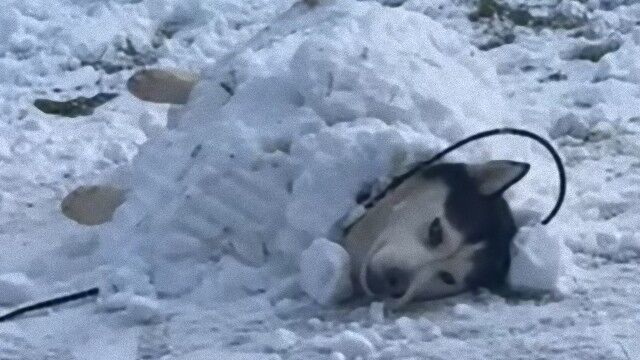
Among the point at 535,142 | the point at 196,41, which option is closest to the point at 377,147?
the point at 535,142

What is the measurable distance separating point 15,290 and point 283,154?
34.6 inches

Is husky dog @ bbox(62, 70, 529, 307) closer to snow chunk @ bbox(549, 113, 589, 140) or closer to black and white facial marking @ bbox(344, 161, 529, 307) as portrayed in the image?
black and white facial marking @ bbox(344, 161, 529, 307)

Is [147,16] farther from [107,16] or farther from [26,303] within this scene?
[26,303]

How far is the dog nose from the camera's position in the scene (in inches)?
176

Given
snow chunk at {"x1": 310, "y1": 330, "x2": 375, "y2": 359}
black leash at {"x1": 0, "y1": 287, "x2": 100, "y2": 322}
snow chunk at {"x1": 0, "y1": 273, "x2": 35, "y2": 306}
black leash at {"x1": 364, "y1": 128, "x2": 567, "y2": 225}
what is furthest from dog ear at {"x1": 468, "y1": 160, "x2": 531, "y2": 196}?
snow chunk at {"x1": 0, "y1": 273, "x2": 35, "y2": 306}

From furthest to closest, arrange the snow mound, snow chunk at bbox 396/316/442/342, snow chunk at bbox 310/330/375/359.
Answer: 1. the snow mound
2. snow chunk at bbox 396/316/442/342
3. snow chunk at bbox 310/330/375/359

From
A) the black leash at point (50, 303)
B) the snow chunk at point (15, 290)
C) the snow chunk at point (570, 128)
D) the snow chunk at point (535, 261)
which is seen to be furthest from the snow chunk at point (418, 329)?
the snow chunk at point (570, 128)

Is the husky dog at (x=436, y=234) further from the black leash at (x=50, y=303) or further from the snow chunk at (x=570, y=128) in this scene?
the snow chunk at (x=570, y=128)

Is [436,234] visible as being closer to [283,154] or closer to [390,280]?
[390,280]

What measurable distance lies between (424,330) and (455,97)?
1.00 m

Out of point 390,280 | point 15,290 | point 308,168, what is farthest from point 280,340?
point 15,290

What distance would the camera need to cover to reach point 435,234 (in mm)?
4520

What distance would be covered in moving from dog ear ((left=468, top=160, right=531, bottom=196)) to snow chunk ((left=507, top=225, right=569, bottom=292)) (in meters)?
0.14

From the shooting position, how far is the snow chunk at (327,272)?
179 inches
